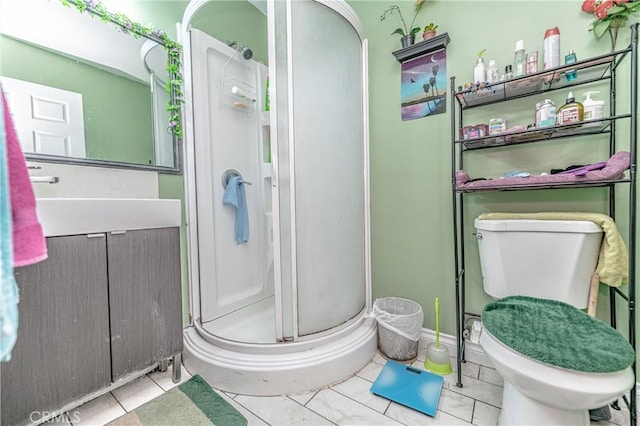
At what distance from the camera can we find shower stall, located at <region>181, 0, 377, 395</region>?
1.24 metres

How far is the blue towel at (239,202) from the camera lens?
5.65ft

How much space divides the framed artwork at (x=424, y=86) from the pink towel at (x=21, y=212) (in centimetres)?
159

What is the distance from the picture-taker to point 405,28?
5.13ft

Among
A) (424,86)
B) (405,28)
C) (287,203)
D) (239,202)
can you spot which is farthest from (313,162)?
(405,28)

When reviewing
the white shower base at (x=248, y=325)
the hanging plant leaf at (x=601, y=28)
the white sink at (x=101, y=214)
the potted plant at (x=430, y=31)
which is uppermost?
the potted plant at (x=430, y=31)

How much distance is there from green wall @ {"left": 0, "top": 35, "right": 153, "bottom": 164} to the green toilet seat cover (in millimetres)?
1749

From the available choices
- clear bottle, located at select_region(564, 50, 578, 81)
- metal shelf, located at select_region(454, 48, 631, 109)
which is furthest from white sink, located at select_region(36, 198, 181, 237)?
clear bottle, located at select_region(564, 50, 578, 81)

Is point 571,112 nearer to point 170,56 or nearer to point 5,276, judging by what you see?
point 5,276

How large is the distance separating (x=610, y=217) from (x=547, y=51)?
0.73m

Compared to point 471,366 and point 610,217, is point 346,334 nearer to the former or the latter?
point 471,366

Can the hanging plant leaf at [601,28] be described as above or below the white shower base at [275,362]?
above

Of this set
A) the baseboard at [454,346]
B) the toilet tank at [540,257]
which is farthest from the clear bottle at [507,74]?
the baseboard at [454,346]

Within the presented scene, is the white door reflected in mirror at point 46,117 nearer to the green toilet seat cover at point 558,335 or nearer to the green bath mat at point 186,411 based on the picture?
the green bath mat at point 186,411

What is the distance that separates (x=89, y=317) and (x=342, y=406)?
3.42 ft
